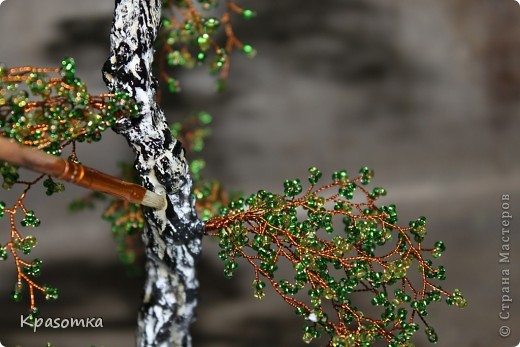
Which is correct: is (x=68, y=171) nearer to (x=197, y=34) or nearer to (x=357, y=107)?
(x=197, y=34)

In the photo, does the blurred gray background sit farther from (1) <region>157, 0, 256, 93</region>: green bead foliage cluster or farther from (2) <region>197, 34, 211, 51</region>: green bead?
(2) <region>197, 34, 211, 51</region>: green bead

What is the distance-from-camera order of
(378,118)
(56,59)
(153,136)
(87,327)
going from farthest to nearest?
(378,118) → (56,59) → (87,327) → (153,136)

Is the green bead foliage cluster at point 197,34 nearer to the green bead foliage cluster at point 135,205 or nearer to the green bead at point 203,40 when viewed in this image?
the green bead at point 203,40

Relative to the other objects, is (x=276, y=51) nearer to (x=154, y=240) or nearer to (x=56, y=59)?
(x=56, y=59)

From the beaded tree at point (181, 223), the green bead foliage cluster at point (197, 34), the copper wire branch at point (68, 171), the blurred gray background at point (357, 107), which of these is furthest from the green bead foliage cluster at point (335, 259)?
the blurred gray background at point (357, 107)

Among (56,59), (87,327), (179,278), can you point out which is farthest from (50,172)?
(56,59)

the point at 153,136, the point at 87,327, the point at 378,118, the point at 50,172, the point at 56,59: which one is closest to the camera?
the point at 50,172

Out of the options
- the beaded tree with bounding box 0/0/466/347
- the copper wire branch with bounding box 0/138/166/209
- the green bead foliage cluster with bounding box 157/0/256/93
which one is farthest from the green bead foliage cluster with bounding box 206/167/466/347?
the green bead foliage cluster with bounding box 157/0/256/93
